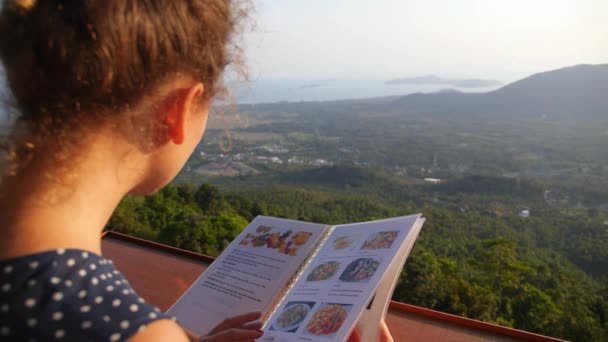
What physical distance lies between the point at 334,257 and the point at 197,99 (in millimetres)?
533

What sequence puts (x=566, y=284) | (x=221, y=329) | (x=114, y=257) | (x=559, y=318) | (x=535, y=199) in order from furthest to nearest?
(x=535, y=199), (x=566, y=284), (x=559, y=318), (x=114, y=257), (x=221, y=329)

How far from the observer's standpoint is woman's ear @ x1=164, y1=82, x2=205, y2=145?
0.61 metres

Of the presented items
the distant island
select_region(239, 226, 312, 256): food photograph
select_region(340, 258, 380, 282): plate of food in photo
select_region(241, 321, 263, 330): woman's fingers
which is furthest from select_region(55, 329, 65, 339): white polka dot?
the distant island

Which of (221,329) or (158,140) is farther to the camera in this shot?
(221,329)

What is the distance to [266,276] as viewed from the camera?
1090mm

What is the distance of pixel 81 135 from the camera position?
0.56m

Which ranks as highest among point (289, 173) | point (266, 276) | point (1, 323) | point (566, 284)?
point (1, 323)

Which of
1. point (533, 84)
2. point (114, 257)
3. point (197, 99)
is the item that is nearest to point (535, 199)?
point (114, 257)

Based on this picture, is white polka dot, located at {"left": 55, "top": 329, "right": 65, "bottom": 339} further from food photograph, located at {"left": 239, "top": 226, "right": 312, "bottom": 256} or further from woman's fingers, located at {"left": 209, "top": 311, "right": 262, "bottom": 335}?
food photograph, located at {"left": 239, "top": 226, "right": 312, "bottom": 256}

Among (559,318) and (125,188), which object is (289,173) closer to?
(559,318)

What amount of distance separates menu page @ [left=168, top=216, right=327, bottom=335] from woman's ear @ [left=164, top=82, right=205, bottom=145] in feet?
1.67

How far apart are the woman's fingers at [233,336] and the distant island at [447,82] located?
69.6 feet

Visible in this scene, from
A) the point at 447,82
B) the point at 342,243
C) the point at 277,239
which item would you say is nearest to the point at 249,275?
the point at 277,239

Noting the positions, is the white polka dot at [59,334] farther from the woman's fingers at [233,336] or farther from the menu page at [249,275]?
the menu page at [249,275]
